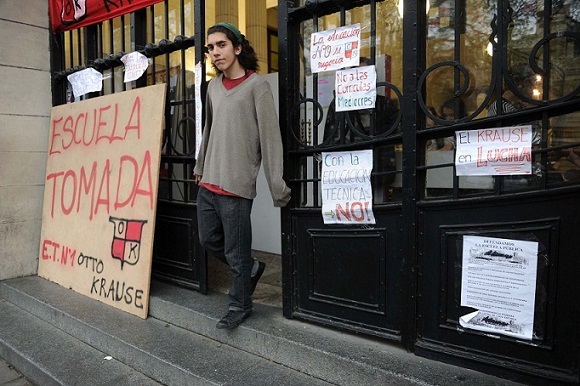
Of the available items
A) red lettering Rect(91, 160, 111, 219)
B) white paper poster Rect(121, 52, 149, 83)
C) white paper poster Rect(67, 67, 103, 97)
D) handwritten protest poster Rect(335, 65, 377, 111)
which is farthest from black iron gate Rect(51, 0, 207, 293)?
handwritten protest poster Rect(335, 65, 377, 111)

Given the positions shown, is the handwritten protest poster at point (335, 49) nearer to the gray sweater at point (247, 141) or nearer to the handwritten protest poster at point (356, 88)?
the handwritten protest poster at point (356, 88)

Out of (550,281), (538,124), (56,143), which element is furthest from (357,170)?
(56,143)

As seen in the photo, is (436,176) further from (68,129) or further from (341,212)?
(68,129)

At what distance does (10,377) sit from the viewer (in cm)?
346

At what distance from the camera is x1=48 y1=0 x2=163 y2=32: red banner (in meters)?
4.14

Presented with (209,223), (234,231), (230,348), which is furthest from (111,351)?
(234,231)

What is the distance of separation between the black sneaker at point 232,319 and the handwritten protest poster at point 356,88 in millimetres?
1543

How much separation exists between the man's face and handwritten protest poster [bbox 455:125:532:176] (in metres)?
1.57

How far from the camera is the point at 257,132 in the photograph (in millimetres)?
3006

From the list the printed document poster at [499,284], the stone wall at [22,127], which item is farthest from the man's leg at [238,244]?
the stone wall at [22,127]

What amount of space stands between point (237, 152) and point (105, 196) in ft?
5.67

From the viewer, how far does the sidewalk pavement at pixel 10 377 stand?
3.36 meters

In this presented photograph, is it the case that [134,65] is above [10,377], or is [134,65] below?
above

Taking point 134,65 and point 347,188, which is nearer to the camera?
point 347,188
